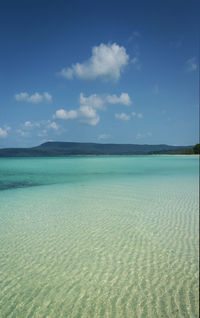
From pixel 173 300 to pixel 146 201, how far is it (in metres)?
6.15

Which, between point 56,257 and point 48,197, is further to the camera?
point 48,197

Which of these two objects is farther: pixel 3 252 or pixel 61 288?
pixel 3 252

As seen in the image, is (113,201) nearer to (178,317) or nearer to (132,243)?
(132,243)

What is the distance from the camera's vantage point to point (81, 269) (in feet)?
12.2

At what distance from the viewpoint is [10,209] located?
8.09 meters

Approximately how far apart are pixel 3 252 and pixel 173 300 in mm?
3564

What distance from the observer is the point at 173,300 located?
2.89 m

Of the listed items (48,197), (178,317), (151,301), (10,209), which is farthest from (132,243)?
(48,197)

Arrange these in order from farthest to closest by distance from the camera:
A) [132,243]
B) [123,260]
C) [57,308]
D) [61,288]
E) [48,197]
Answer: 1. [48,197]
2. [132,243]
3. [123,260]
4. [61,288]
5. [57,308]

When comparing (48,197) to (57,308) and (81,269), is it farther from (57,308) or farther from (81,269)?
(57,308)

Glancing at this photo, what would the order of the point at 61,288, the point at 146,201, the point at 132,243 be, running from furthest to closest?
1. the point at 146,201
2. the point at 132,243
3. the point at 61,288

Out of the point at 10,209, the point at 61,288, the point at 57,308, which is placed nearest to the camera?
the point at 57,308

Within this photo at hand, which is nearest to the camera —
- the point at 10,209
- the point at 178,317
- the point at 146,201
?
the point at 178,317

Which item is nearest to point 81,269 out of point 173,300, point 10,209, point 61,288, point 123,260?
point 61,288
